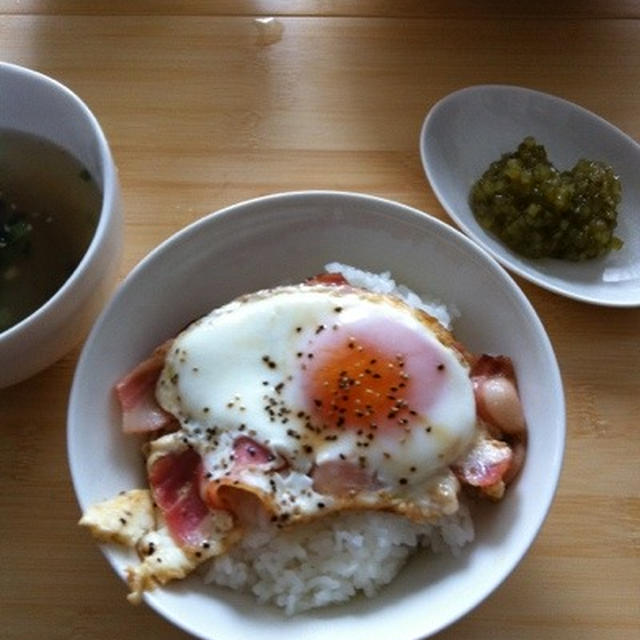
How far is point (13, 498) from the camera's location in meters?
1.65

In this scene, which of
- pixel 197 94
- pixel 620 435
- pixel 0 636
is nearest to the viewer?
pixel 0 636

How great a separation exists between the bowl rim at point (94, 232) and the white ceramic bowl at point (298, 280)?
0.10m

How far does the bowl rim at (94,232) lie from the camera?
144cm

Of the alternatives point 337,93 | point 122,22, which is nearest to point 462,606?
point 337,93

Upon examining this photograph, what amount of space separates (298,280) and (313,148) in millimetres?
310

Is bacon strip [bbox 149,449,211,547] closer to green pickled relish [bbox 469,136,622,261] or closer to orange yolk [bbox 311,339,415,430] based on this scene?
orange yolk [bbox 311,339,415,430]

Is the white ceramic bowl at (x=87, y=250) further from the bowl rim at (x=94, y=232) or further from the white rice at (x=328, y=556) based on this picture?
the white rice at (x=328, y=556)

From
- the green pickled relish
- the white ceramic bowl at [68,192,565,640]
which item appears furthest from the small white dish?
the white ceramic bowl at [68,192,565,640]

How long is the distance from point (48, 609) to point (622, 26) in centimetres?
166

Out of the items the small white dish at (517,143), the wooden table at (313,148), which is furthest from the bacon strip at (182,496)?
the small white dish at (517,143)

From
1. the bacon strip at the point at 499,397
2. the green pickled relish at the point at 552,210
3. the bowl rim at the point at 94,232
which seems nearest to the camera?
the bowl rim at the point at 94,232

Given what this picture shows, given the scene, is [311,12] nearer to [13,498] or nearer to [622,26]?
[622,26]

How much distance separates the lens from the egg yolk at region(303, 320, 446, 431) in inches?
59.0

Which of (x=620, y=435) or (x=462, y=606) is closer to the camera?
(x=462, y=606)
